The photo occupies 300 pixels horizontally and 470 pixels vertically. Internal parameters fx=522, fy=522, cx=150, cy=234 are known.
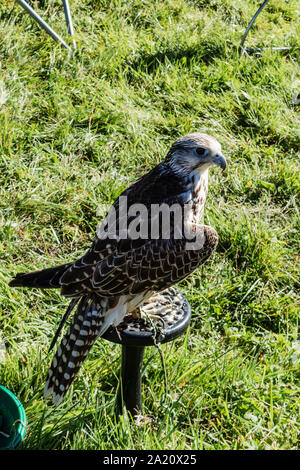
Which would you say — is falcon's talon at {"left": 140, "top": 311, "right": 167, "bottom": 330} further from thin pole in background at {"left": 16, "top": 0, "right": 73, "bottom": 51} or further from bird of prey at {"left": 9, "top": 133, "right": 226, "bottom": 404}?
thin pole in background at {"left": 16, "top": 0, "right": 73, "bottom": 51}

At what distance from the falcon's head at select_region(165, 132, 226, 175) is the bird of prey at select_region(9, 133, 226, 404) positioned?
10.1 inches

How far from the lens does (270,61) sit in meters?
5.60

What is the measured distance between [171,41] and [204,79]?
60 cm

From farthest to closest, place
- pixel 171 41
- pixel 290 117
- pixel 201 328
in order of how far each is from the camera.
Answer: pixel 171 41 < pixel 290 117 < pixel 201 328

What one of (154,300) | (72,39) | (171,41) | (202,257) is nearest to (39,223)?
(154,300)

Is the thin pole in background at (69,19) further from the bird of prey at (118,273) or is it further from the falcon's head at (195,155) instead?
the bird of prey at (118,273)

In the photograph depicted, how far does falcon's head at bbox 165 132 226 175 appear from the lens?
2820 mm

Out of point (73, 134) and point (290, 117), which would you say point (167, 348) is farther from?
point (290, 117)

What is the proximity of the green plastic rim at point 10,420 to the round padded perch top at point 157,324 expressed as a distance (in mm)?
537

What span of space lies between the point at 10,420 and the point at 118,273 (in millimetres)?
887

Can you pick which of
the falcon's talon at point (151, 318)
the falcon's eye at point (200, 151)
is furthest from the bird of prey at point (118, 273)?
the falcon's eye at point (200, 151)

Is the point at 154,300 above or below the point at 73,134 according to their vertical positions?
below

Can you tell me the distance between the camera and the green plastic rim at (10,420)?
244cm

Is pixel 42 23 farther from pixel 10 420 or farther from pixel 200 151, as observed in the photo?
pixel 10 420
